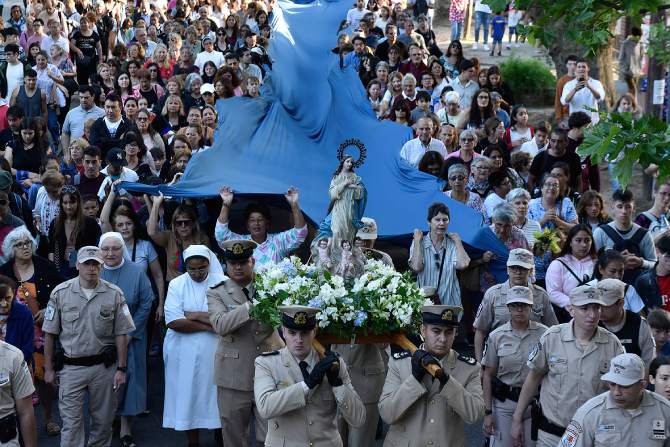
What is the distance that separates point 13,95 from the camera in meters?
17.5

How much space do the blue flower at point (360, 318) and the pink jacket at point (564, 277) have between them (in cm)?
302

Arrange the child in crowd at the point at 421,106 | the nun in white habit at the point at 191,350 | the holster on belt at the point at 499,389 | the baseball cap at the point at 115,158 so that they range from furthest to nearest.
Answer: the child in crowd at the point at 421,106, the baseball cap at the point at 115,158, the nun in white habit at the point at 191,350, the holster on belt at the point at 499,389

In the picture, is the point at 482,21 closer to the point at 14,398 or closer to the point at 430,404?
the point at 430,404

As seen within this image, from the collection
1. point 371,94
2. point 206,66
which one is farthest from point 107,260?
point 206,66

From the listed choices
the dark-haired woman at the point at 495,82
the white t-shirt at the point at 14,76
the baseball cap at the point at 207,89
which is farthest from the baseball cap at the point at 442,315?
the white t-shirt at the point at 14,76

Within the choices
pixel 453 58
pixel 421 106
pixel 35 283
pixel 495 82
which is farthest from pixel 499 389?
pixel 453 58

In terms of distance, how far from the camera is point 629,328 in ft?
27.6

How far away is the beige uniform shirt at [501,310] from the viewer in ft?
30.2

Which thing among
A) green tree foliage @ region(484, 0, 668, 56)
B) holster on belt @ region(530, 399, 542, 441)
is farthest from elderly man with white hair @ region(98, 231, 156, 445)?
green tree foliage @ region(484, 0, 668, 56)

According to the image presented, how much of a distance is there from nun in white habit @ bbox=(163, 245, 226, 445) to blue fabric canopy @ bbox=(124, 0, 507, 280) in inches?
82.0

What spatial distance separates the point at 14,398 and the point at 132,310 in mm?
2558

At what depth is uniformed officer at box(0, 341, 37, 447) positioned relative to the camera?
7.47 metres

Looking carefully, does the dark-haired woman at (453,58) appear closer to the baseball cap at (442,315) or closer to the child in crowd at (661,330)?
the child in crowd at (661,330)

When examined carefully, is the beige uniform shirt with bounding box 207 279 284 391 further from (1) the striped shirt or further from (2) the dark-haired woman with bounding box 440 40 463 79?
(2) the dark-haired woman with bounding box 440 40 463 79
